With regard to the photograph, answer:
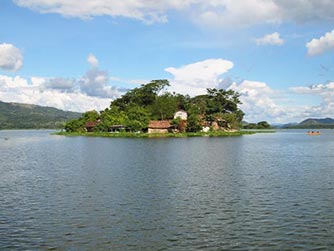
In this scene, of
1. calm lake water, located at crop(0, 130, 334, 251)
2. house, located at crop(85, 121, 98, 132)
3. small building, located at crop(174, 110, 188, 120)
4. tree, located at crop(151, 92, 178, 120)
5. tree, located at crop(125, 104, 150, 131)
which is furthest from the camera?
house, located at crop(85, 121, 98, 132)

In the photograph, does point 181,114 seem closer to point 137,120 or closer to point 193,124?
point 193,124

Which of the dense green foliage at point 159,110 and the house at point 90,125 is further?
the house at point 90,125

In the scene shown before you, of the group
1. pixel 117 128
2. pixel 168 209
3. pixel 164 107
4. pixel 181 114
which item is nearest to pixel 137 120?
pixel 117 128

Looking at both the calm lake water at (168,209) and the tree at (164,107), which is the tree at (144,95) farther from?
the calm lake water at (168,209)

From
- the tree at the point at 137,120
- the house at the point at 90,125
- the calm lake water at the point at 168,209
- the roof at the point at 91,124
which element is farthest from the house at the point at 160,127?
the calm lake water at the point at 168,209

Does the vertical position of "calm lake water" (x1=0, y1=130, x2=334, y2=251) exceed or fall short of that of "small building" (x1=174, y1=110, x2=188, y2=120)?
it falls short

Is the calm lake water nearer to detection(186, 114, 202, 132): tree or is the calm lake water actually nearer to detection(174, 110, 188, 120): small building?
detection(186, 114, 202, 132): tree

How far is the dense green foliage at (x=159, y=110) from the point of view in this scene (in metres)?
118

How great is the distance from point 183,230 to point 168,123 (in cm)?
10051

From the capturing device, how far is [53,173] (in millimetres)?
33781

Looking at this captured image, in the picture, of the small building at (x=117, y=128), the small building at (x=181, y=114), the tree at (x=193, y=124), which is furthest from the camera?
the small building at (x=181, y=114)

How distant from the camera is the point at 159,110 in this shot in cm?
12800

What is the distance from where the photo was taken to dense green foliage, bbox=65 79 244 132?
387 feet

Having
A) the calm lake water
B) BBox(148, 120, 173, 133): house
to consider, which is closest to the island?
BBox(148, 120, 173, 133): house
